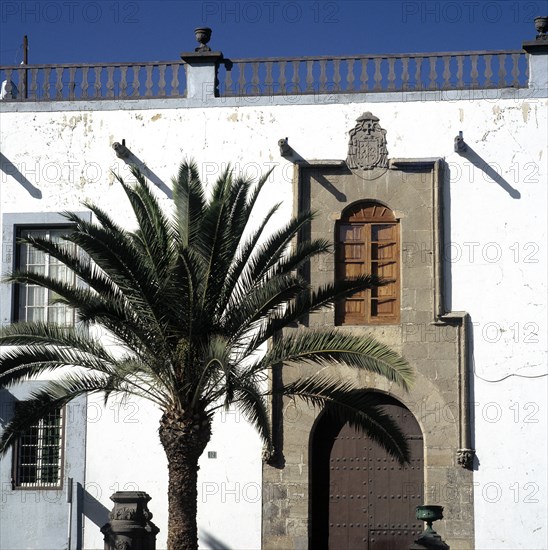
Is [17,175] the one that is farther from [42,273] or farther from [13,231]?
[42,273]

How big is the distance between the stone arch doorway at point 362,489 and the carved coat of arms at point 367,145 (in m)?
3.56

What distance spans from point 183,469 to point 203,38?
24.8 ft

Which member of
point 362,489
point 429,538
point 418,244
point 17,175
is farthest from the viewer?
point 17,175

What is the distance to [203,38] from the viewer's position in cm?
2025

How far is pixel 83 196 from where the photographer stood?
20.2 m

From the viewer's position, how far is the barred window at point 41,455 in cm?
1980

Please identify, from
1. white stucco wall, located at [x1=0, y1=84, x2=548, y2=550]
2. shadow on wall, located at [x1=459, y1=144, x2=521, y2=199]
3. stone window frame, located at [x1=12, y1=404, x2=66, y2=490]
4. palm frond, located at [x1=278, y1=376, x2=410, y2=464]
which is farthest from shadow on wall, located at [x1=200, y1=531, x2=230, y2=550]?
shadow on wall, located at [x1=459, y1=144, x2=521, y2=199]

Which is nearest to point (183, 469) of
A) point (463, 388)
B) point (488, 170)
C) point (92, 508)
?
point (92, 508)

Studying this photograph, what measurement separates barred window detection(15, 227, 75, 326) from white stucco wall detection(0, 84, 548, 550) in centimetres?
32

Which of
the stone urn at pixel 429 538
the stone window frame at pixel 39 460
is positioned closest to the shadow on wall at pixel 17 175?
the stone window frame at pixel 39 460

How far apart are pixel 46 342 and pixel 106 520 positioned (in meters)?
4.72

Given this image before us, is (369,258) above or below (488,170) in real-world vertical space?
below

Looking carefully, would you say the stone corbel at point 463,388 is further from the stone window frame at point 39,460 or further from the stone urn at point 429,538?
the stone window frame at point 39,460

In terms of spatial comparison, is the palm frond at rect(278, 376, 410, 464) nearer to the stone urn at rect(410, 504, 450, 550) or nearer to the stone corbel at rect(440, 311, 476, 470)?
the stone urn at rect(410, 504, 450, 550)
